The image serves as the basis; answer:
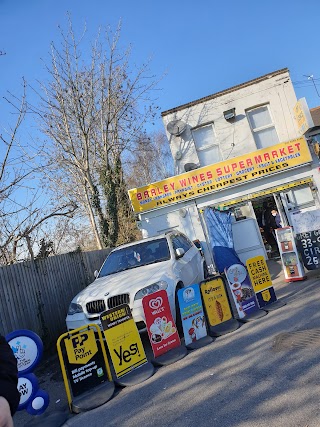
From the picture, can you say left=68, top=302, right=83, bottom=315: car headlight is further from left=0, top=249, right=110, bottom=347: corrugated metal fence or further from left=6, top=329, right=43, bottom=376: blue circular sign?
left=6, top=329, right=43, bottom=376: blue circular sign

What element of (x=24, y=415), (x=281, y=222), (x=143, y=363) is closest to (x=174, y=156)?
(x=281, y=222)

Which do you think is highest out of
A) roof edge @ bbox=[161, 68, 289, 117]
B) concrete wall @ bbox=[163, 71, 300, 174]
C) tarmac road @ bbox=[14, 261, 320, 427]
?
roof edge @ bbox=[161, 68, 289, 117]

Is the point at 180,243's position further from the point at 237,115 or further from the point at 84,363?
the point at 237,115

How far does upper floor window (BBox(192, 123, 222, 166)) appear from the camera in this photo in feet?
45.1

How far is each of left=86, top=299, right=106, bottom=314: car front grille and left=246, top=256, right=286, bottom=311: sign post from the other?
288 centimetres

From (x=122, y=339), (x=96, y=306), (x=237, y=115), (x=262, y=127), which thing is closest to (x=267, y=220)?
(x=262, y=127)

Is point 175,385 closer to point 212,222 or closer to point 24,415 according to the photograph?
point 24,415

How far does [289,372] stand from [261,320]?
219 cm

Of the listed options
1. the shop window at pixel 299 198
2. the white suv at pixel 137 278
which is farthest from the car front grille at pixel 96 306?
the shop window at pixel 299 198

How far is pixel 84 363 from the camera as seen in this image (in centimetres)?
472

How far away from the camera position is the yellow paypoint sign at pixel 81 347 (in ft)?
15.2

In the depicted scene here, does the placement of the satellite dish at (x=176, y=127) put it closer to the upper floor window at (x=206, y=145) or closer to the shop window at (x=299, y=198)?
the upper floor window at (x=206, y=145)

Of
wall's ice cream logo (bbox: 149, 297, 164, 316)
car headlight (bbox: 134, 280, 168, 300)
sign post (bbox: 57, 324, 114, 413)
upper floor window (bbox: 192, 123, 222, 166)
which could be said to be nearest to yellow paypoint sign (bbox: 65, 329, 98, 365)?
→ sign post (bbox: 57, 324, 114, 413)

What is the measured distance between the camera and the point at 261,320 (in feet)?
19.7
